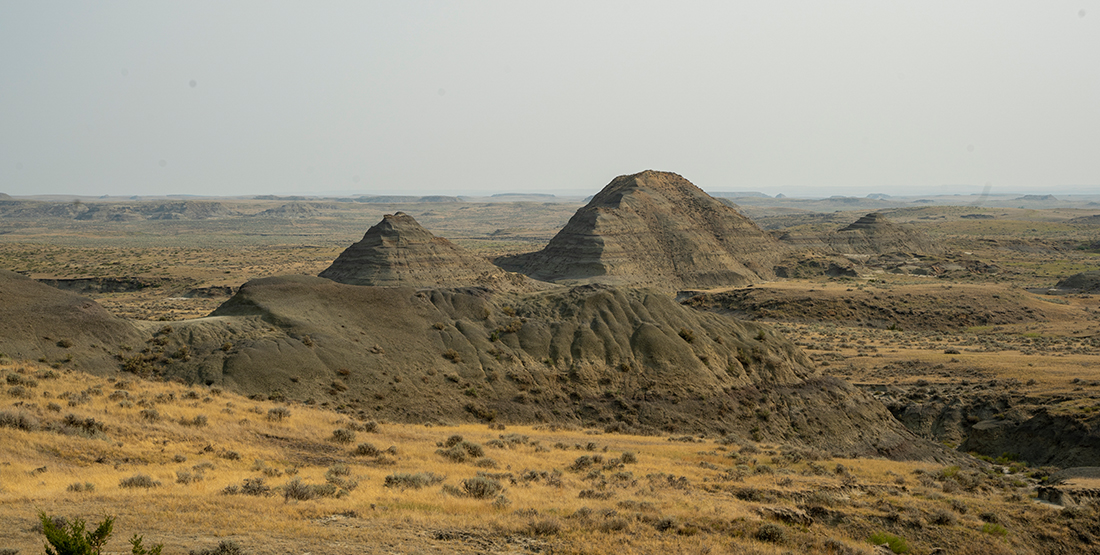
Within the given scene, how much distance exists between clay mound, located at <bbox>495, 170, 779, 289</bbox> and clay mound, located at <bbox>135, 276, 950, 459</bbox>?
153 ft

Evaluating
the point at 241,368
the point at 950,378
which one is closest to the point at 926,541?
the point at 241,368

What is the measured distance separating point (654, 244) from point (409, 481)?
81225 mm

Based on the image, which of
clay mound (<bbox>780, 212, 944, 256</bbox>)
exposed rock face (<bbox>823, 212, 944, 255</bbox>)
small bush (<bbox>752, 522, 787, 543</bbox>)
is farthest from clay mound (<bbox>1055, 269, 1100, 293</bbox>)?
small bush (<bbox>752, 522, 787, 543</bbox>)

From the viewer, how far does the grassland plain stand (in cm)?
1547

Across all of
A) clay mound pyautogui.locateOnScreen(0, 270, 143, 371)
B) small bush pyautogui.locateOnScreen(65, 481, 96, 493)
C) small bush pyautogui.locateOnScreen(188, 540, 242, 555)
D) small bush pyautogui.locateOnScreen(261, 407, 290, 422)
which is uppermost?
Answer: clay mound pyautogui.locateOnScreen(0, 270, 143, 371)

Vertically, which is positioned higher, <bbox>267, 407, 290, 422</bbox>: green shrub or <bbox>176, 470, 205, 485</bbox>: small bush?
<bbox>176, 470, 205, 485</bbox>: small bush

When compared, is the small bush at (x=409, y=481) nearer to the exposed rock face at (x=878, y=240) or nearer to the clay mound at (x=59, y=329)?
the clay mound at (x=59, y=329)

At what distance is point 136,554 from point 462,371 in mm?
23908

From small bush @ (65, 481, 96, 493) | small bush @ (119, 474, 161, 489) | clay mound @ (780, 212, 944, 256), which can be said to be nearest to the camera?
small bush @ (65, 481, 96, 493)

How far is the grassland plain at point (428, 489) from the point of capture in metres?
15.5

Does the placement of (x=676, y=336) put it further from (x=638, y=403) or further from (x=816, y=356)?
(x=816, y=356)

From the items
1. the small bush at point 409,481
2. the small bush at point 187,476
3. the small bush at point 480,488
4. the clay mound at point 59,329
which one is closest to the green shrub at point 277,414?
the small bush at point 187,476

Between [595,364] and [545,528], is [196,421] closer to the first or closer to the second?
[545,528]

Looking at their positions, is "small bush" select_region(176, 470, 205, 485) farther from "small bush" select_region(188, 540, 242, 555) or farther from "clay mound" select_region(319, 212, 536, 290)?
"clay mound" select_region(319, 212, 536, 290)
